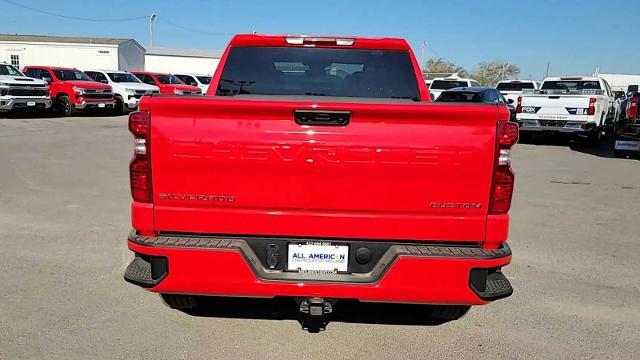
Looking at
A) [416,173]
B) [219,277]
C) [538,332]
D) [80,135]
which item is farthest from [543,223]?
[80,135]

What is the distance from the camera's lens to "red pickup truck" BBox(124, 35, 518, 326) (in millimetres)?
2725

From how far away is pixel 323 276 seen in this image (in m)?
2.86

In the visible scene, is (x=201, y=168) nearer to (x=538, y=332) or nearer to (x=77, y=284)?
(x=77, y=284)

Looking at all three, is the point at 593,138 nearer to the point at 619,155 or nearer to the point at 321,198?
the point at 619,155

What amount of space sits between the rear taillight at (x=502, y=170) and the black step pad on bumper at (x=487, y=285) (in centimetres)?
35

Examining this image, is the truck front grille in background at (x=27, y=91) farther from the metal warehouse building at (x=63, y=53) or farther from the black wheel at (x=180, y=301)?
the metal warehouse building at (x=63, y=53)

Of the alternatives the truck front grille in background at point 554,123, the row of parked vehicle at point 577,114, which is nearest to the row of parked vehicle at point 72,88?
the row of parked vehicle at point 577,114

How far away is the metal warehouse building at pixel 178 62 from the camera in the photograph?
58.6 meters

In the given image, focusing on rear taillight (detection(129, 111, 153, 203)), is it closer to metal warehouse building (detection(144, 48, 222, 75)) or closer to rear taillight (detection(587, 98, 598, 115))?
rear taillight (detection(587, 98, 598, 115))

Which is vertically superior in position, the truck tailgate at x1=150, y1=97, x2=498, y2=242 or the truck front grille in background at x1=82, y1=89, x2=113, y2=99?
the truck tailgate at x1=150, y1=97, x2=498, y2=242

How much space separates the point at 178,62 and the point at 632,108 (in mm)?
53961

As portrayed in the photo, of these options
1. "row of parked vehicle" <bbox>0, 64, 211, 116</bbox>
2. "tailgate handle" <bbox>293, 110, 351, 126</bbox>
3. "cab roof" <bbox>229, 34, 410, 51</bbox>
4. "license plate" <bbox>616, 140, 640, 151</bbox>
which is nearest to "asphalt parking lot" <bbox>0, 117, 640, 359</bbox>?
"tailgate handle" <bbox>293, 110, 351, 126</bbox>

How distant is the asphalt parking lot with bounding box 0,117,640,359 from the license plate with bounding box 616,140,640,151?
5949 mm

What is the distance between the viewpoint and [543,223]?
6.48 metres
